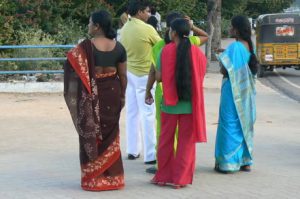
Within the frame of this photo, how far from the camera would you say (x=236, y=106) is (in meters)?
7.91

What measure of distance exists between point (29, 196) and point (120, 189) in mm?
912

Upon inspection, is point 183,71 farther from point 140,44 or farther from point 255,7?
point 255,7

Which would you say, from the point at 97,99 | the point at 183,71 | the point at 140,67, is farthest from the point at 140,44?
the point at 97,99

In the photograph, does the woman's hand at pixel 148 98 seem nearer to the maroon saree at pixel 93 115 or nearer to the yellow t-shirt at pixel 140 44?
the maroon saree at pixel 93 115

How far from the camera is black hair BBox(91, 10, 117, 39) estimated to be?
7105mm

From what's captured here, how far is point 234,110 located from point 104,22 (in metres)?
1.85

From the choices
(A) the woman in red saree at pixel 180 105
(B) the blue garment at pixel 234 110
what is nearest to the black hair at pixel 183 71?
(A) the woman in red saree at pixel 180 105

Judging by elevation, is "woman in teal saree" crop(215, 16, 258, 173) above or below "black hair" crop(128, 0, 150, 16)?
below

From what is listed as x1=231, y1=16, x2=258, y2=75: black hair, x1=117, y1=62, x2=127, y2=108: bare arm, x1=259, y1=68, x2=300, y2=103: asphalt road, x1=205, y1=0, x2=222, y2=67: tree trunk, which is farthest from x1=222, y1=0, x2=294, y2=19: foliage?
x1=117, y1=62, x2=127, y2=108: bare arm

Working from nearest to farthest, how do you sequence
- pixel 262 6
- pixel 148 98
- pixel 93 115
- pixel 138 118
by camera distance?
pixel 93 115 < pixel 148 98 < pixel 138 118 < pixel 262 6

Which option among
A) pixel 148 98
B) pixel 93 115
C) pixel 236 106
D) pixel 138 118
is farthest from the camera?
pixel 138 118

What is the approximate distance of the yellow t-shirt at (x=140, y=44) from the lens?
8562mm

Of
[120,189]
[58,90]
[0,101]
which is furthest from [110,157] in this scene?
[58,90]

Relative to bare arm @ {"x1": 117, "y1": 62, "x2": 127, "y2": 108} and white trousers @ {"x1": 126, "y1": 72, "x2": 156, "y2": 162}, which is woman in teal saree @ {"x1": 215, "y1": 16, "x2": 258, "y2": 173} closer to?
white trousers @ {"x1": 126, "y1": 72, "x2": 156, "y2": 162}
